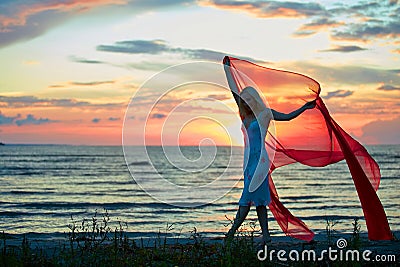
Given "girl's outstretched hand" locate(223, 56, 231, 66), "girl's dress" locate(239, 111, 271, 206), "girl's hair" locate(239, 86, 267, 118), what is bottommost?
"girl's dress" locate(239, 111, 271, 206)

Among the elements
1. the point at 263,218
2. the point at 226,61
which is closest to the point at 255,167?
the point at 263,218

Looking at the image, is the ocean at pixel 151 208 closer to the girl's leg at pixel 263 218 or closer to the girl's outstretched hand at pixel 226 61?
the girl's leg at pixel 263 218

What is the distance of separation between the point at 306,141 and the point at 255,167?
113 cm

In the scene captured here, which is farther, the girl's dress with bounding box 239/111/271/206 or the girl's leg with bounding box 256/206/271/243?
the girl's leg with bounding box 256/206/271/243

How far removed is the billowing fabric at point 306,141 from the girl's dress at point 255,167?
0.50 m

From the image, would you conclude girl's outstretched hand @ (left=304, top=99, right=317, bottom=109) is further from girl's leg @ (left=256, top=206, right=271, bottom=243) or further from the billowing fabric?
girl's leg @ (left=256, top=206, right=271, bottom=243)

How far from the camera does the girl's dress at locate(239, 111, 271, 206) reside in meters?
Answer: 8.03

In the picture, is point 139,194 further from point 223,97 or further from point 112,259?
point 112,259

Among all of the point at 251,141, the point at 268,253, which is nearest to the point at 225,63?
the point at 251,141

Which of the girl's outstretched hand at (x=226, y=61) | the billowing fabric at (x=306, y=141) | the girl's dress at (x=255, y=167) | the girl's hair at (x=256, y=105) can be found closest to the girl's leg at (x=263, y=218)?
the girl's dress at (x=255, y=167)

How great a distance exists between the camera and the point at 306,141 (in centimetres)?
877

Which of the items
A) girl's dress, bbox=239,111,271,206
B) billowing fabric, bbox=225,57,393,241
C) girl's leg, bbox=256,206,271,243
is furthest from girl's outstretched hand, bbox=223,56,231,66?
girl's leg, bbox=256,206,271,243

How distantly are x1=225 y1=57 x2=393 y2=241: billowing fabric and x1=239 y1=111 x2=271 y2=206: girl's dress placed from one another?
1.62ft

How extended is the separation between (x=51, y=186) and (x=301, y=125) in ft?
86.7
